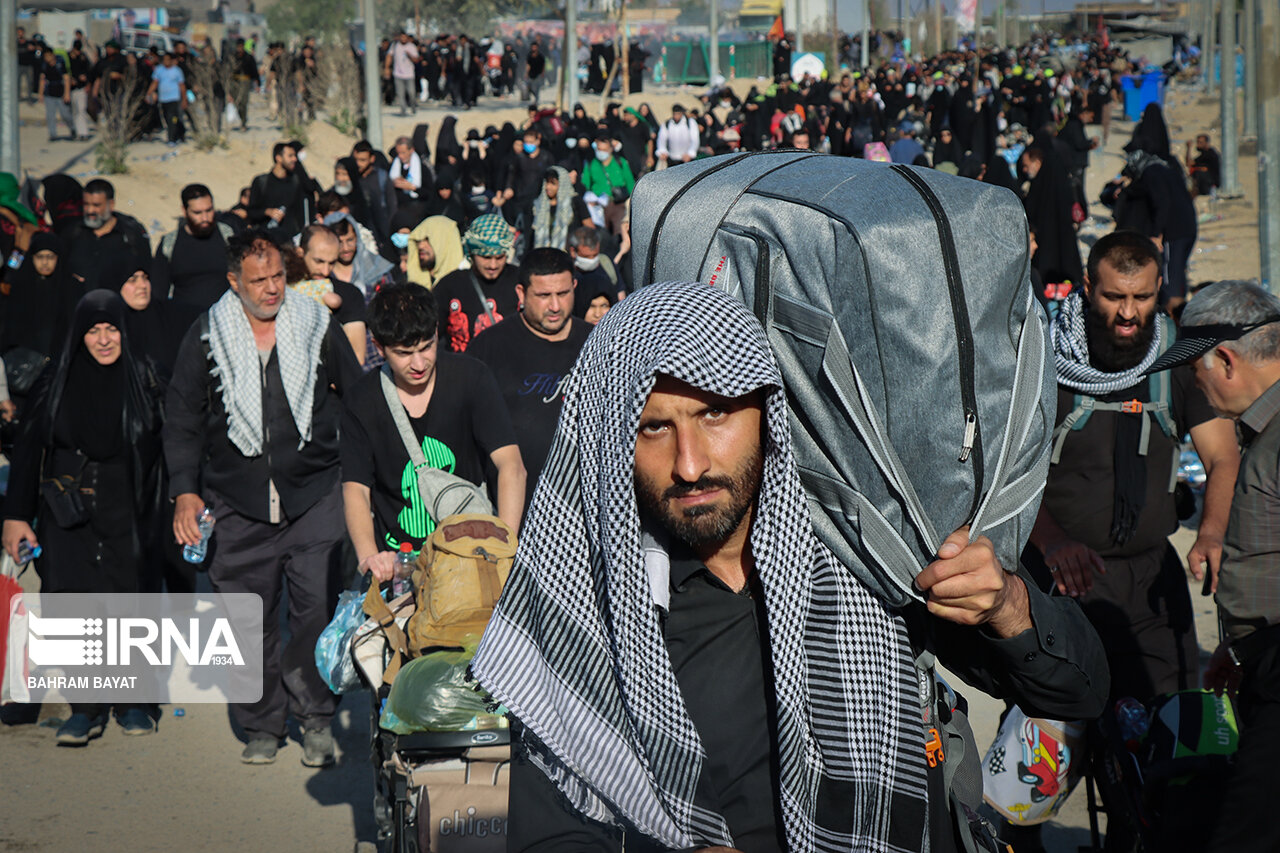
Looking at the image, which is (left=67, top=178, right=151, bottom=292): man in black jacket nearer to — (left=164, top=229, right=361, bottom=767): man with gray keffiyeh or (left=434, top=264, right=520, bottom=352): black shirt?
(left=434, top=264, right=520, bottom=352): black shirt

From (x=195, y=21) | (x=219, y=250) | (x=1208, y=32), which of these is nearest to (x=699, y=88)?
(x=1208, y=32)

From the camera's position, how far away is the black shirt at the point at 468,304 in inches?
329

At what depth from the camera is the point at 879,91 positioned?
122 feet

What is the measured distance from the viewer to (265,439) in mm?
5758

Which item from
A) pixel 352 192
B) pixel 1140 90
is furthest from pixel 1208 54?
pixel 352 192

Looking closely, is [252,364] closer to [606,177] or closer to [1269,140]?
[1269,140]

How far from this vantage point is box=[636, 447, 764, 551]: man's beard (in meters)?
2.07

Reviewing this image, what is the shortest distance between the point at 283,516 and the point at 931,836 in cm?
426

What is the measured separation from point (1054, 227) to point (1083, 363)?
8306mm

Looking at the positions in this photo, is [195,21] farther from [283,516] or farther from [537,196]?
[283,516]

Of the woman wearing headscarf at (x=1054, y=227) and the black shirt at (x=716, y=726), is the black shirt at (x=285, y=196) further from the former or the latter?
the black shirt at (x=716, y=726)

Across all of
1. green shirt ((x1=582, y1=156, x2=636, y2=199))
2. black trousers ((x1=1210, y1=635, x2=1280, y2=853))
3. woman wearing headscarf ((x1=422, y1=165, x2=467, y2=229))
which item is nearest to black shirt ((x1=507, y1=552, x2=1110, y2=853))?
black trousers ((x1=1210, y1=635, x2=1280, y2=853))

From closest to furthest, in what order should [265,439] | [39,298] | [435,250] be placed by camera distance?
[265,439] < [39,298] < [435,250]

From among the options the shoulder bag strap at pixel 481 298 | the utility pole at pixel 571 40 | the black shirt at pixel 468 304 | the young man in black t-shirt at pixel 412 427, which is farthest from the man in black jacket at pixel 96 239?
the utility pole at pixel 571 40
